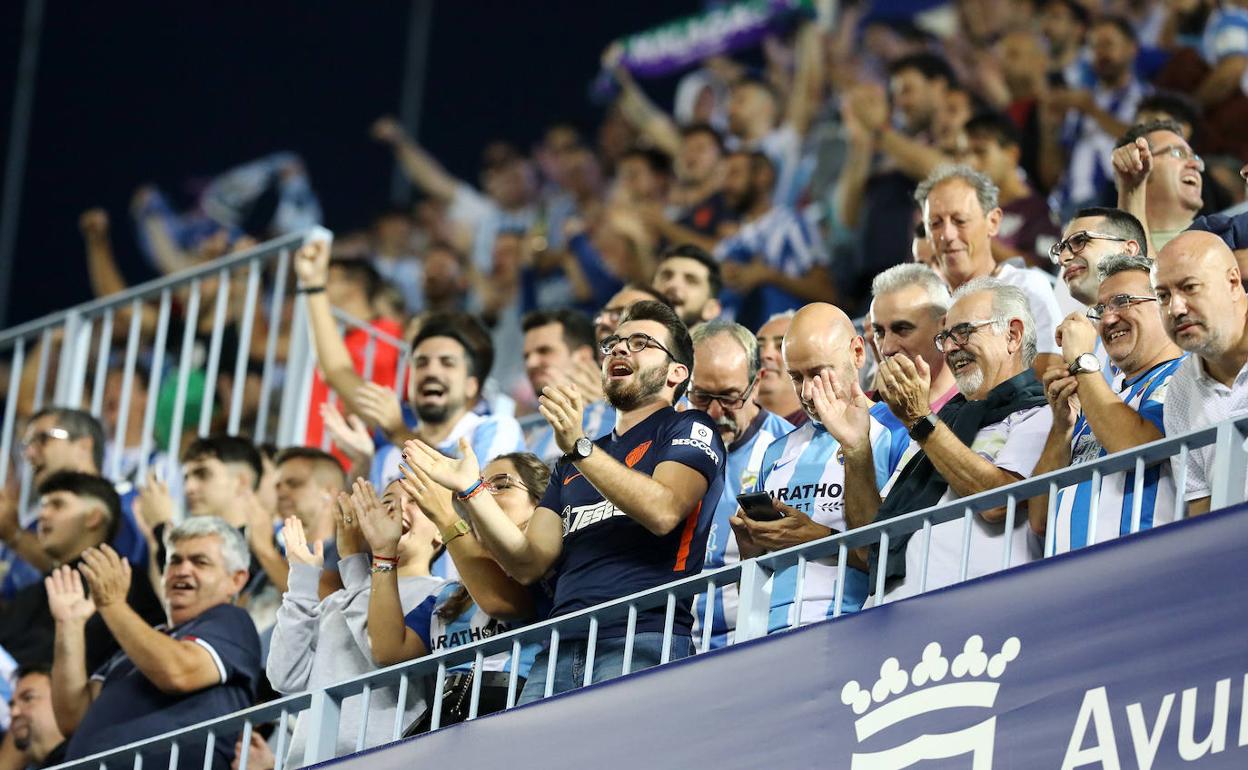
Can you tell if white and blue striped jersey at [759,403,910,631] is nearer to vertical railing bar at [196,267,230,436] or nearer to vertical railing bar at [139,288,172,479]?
vertical railing bar at [196,267,230,436]

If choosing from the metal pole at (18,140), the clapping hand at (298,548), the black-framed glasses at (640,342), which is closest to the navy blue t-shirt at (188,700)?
the clapping hand at (298,548)

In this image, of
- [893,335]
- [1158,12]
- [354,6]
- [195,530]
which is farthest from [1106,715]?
[354,6]

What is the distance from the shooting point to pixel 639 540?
5402mm

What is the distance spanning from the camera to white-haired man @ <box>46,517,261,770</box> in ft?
21.0

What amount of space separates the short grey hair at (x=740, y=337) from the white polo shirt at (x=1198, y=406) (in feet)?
5.29

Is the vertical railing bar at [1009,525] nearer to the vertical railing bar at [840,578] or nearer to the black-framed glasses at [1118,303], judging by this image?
the vertical railing bar at [840,578]

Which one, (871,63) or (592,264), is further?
(871,63)

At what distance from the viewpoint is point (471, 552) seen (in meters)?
5.73

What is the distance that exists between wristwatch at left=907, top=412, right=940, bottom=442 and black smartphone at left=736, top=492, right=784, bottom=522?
0.47 meters

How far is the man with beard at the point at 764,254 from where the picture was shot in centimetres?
874

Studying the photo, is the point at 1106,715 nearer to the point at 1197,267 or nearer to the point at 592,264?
the point at 1197,267

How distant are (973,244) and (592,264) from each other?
4.41 meters

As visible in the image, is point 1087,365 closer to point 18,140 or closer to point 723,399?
point 723,399

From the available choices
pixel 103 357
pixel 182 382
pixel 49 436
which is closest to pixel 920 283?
pixel 182 382
